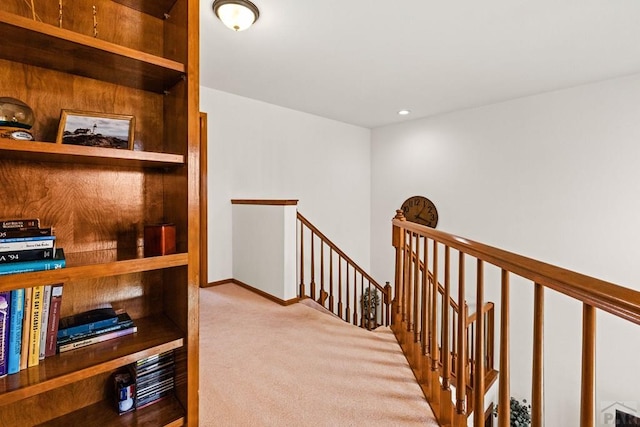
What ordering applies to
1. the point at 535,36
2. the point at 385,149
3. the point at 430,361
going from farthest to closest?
the point at 385,149 < the point at 535,36 < the point at 430,361

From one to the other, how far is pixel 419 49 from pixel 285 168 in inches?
86.7

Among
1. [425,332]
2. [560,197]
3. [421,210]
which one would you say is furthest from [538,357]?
[421,210]

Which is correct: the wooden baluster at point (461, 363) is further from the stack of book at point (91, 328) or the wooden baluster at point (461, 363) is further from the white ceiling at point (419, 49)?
the white ceiling at point (419, 49)

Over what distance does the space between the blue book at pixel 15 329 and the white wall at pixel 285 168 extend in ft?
8.33

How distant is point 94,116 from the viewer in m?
1.05

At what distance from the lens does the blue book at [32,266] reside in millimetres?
841

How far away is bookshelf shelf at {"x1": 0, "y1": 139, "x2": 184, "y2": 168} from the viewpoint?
85 cm

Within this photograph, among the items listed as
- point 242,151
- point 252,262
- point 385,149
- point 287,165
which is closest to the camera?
point 252,262

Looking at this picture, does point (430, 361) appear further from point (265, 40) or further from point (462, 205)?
point (462, 205)

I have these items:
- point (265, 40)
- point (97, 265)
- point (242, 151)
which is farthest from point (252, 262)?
point (97, 265)

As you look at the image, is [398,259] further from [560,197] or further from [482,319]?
[560,197]

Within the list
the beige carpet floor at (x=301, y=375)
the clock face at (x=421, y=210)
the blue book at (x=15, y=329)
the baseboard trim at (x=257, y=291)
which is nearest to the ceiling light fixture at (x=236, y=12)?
the blue book at (x=15, y=329)

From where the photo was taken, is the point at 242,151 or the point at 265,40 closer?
the point at 265,40

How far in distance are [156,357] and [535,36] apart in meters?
3.14
